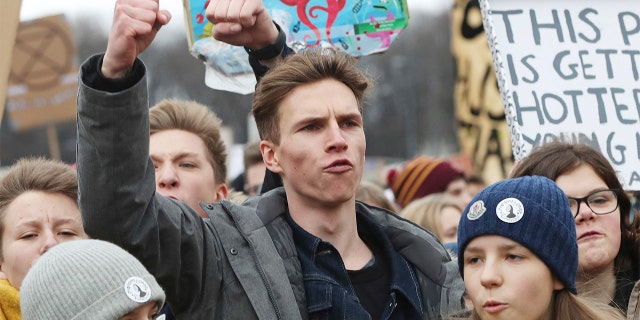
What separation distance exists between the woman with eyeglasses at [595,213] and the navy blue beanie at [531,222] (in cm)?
69

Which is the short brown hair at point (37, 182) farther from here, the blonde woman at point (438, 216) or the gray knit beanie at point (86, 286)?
the blonde woman at point (438, 216)

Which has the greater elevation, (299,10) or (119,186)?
(299,10)

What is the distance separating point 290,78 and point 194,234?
677mm

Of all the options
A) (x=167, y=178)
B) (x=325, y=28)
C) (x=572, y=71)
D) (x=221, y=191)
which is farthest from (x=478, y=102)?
(x=167, y=178)

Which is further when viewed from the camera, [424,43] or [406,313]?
[424,43]

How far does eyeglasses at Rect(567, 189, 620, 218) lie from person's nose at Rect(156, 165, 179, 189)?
1670mm

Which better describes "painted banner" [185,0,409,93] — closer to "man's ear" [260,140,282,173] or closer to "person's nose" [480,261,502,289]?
"man's ear" [260,140,282,173]

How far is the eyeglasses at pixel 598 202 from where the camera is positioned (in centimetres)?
452

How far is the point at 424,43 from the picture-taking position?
72.4 meters

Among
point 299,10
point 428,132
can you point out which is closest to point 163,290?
point 299,10

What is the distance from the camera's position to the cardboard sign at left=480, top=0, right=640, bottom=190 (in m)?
5.38

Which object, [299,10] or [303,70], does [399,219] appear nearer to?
[303,70]

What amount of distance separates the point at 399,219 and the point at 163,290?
3.49 feet

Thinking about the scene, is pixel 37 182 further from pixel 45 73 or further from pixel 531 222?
pixel 45 73
